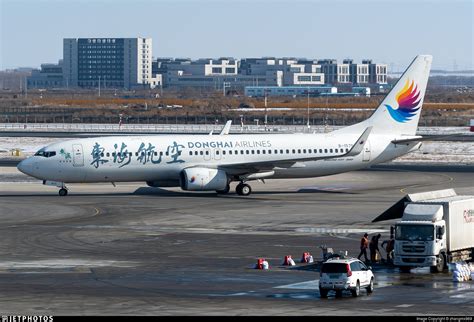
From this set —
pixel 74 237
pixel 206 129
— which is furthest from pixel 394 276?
pixel 206 129

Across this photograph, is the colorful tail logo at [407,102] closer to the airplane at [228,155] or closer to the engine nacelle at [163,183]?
the airplane at [228,155]

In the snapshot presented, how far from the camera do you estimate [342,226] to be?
60.9m

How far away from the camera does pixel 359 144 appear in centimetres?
7612

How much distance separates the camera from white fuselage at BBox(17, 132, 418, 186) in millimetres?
76000

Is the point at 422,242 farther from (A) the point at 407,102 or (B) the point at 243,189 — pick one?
(A) the point at 407,102

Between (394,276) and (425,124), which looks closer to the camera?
(394,276)

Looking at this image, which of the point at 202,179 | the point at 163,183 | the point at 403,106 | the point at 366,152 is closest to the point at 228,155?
the point at 202,179

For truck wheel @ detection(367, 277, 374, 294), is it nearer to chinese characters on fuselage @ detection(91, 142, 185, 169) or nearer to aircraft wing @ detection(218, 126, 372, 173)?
aircraft wing @ detection(218, 126, 372, 173)

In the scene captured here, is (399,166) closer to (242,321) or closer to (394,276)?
(394,276)

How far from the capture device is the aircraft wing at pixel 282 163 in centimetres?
7619

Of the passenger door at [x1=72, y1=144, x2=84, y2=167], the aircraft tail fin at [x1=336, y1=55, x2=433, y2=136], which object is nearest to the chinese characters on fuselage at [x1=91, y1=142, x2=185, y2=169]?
the passenger door at [x1=72, y1=144, x2=84, y2=167]

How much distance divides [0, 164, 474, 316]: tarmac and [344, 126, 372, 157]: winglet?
3.11 m

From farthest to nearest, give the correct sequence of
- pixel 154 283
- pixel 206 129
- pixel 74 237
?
pixel 206 129 < pixel 74 237 < pixel 154 283

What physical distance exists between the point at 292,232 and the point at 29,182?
34930 millimetres
